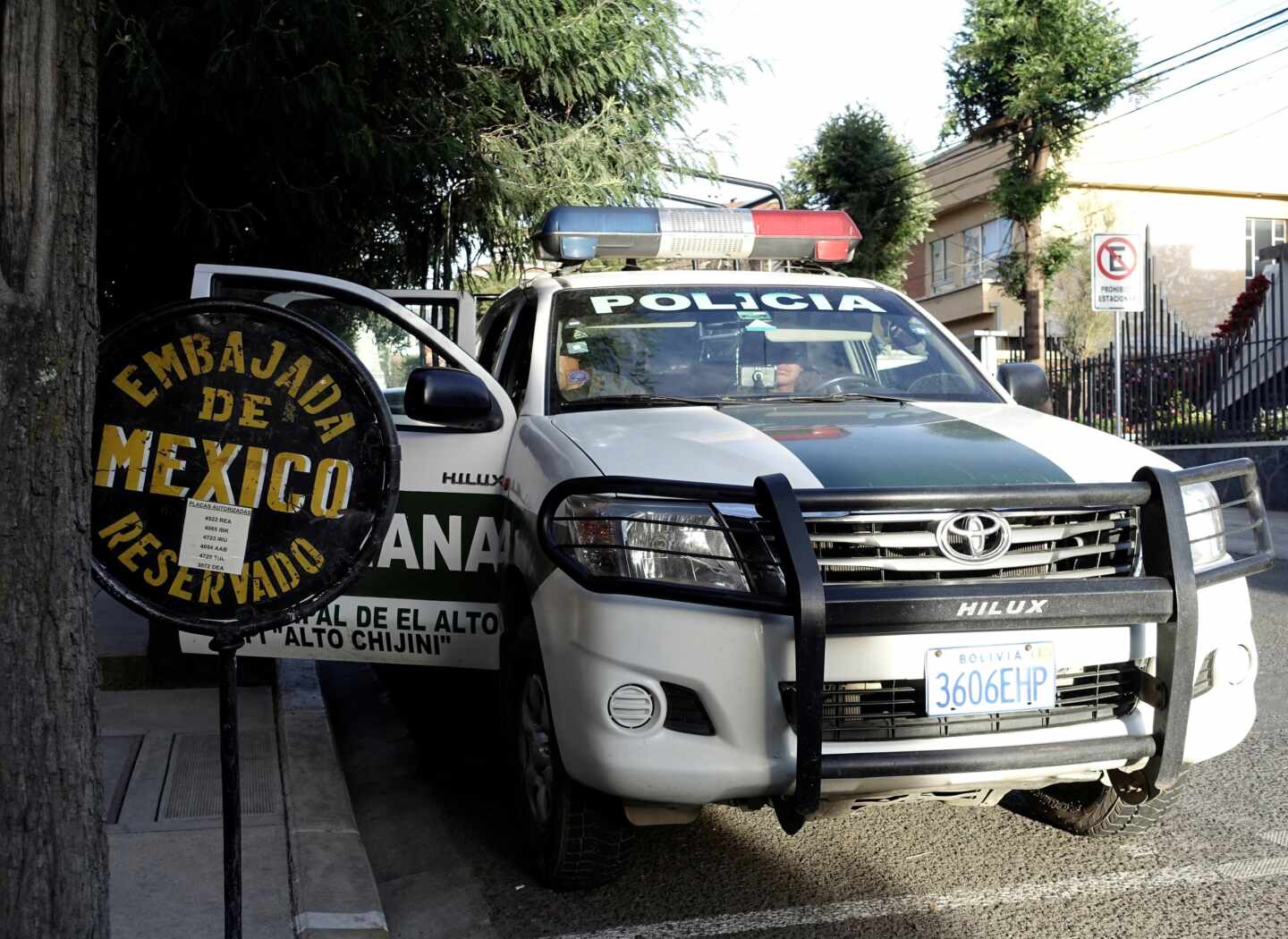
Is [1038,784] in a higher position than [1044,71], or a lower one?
lower

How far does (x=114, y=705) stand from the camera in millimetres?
5988

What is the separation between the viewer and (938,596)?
332 cm

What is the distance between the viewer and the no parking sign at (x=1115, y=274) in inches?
539

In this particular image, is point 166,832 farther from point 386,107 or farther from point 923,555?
point 386,107

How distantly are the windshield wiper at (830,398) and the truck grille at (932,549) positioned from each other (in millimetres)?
1265

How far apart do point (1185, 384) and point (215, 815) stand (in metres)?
13.9

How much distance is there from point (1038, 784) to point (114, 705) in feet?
13.5

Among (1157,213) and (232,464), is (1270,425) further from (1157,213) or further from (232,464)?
(1157,213)

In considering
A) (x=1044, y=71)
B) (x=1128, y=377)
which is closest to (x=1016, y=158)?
(x=1044, y=71)

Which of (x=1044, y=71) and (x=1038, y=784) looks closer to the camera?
(x=1038, y=784)

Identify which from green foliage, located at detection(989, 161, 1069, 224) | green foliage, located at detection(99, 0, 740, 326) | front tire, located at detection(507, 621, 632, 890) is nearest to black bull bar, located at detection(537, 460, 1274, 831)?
front tire, located at detection(507, 621, 632, 890)

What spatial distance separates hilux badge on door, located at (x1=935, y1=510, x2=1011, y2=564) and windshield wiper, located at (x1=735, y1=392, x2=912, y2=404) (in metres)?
1.32

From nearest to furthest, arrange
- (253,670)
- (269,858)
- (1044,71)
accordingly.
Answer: (269,858), (253,670), (1044,71)

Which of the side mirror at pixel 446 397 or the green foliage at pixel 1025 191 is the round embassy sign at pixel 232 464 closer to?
the side mirror at pixel 446 397
